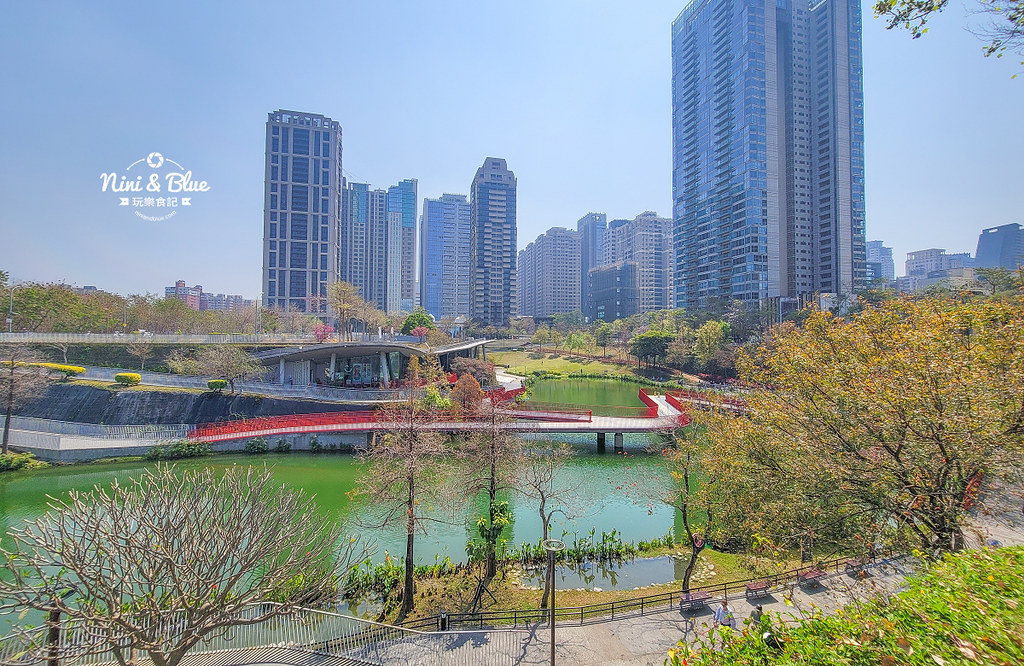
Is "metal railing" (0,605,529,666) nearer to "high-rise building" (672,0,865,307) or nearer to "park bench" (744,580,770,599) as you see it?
"park bench" (744,580,770,599)

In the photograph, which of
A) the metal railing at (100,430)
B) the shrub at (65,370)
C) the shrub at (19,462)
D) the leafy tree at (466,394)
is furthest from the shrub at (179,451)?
the leafy tree at (466,394)

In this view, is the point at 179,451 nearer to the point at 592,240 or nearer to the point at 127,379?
the point at 127,379

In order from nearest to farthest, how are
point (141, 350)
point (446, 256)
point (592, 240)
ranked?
point (141, 350) < point (446, 256) < point (592, 240)

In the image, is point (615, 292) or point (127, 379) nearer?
point (127, 379)

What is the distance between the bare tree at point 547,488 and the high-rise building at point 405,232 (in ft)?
402

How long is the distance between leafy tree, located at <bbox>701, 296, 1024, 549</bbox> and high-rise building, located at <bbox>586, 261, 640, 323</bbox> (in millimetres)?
116414

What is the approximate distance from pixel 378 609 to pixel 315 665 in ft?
9.54

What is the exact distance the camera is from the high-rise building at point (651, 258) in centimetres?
13325

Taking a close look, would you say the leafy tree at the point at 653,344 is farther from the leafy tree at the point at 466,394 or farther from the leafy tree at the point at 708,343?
the leafy tree at the point at 466,394

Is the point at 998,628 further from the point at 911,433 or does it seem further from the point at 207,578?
the point at 207,578

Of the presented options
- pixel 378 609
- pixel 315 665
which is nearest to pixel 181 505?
pixel 315 665

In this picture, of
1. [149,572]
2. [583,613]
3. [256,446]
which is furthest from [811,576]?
[256,446]

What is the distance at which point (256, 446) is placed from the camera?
24516mm

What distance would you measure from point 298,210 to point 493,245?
162 feet
